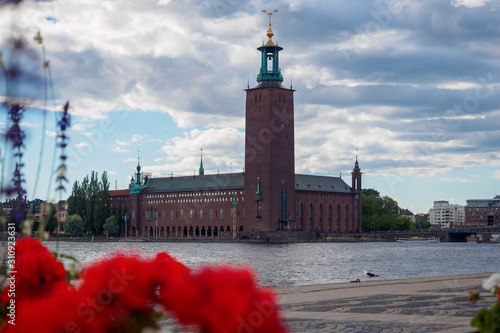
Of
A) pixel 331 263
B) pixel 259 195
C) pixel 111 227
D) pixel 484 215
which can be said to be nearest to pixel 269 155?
pixel 259 195

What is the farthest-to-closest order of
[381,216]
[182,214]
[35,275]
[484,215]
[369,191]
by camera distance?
[484,215], [369,191], [381,216], [182,214], [35,275]

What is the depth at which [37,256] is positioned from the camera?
3047 millimetres

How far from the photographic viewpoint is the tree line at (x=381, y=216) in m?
117

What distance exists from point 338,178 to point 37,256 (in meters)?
112

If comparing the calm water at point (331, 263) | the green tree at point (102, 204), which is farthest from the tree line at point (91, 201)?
the calm water at point (331, 263)

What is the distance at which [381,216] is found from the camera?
388 ft

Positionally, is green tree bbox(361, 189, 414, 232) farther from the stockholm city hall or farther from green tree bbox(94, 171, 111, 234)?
green tree bbox(94, 171, 111, 234)

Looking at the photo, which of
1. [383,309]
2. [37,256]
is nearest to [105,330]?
[37,256]

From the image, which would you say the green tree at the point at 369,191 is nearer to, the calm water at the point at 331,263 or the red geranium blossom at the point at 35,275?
the calm water at the point at 331,263

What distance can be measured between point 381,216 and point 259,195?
34752mm

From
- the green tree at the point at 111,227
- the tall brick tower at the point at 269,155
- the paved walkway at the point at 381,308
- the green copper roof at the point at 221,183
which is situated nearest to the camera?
the paved walkway at the point at 381,308

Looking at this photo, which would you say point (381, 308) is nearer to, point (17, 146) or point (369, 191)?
point (17, 146)

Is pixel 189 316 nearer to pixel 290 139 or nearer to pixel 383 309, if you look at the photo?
pixel 383 309

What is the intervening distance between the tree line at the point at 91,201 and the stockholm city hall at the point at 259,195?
11.9m
